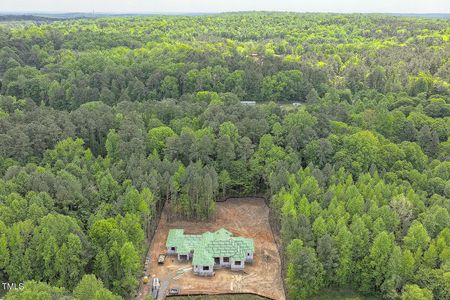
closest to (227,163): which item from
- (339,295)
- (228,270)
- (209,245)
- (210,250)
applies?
(209,245)

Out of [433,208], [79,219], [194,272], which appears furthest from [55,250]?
[433,208]

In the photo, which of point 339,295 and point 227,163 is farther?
point 227,163

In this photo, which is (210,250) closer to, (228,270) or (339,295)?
(228,270)

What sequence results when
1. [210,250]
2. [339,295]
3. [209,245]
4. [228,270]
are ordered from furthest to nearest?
1. [209,245]
2. [210,250]
3. [228,270]
4. [339,295]

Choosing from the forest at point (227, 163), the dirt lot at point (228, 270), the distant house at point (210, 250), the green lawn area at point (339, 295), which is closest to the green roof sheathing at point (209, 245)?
the distant house at point (210, 250)

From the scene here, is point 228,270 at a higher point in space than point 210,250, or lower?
lower

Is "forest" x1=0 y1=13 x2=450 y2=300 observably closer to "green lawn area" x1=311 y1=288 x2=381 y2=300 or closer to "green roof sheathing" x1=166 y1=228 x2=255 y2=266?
"green lawn area" x1=311 y1=288 x2=381 y2=300

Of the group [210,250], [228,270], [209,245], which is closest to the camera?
[228,270]

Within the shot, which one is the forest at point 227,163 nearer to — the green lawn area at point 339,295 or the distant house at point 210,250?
the green lawn area at point 339,295
